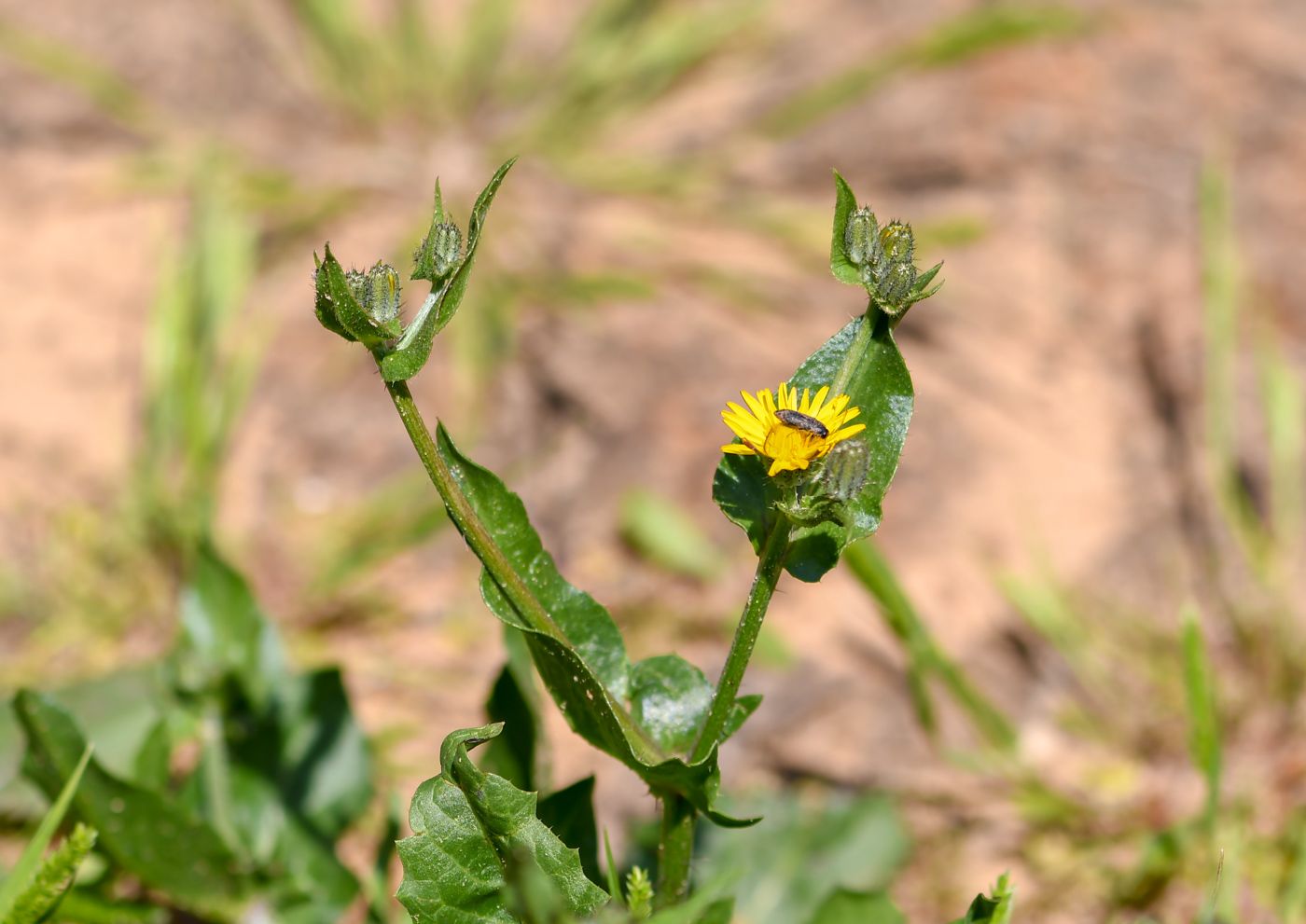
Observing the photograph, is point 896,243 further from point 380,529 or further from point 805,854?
point 380,529

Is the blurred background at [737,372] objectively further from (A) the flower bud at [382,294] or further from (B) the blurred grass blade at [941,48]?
(A) the flower bud at [382,294]

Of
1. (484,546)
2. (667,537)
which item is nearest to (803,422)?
(484,546)

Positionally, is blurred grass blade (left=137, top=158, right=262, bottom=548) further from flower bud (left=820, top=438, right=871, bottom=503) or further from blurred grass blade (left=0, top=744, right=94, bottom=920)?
flower bud (left=820, top=438, right=871, bottom=503)

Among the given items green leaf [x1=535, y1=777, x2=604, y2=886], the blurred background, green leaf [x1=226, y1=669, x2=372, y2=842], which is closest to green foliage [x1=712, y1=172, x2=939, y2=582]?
green leaf [x1=535, y1=777, x2=604, y2=886]

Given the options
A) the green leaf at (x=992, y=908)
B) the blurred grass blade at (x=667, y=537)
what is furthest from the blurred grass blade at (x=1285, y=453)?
the green leaf at (x=992, y=908)

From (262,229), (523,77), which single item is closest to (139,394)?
(262,229)
